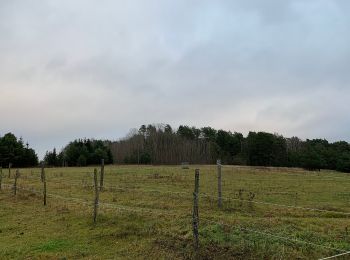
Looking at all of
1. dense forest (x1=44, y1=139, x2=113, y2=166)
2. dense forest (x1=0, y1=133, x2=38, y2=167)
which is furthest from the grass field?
dense forest (x1=44, y1=139, x2=113, y2=166)

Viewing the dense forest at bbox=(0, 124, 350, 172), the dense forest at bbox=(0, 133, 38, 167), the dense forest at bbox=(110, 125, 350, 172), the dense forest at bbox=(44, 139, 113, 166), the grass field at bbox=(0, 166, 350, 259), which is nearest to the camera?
the grass field at bbox=(0, 166, 350, 259)

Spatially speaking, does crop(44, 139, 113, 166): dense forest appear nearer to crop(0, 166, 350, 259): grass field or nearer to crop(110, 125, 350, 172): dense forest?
crop(110, 125, 350, 172): dense forest

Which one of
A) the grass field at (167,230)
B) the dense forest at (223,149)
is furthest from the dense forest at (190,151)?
the grass field at (167,230)

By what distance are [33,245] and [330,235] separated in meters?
10.1

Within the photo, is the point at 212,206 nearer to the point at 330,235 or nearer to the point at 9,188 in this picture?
the point at 330,235

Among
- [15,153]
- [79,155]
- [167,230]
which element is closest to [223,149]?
[79,155]

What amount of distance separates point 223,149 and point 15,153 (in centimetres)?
7914

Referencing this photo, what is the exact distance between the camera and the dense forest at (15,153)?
97.5 meters

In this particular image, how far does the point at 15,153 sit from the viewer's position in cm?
10012

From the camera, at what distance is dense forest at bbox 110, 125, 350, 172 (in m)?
116

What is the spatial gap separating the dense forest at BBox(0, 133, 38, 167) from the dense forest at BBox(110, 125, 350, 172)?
34.4 m

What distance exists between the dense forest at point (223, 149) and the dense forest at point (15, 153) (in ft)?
113

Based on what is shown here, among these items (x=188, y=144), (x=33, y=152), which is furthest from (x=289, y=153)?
(x=33, y=152)

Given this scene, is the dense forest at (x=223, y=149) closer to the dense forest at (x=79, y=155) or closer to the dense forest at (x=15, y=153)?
the dense forest at (x=79, y=155)
